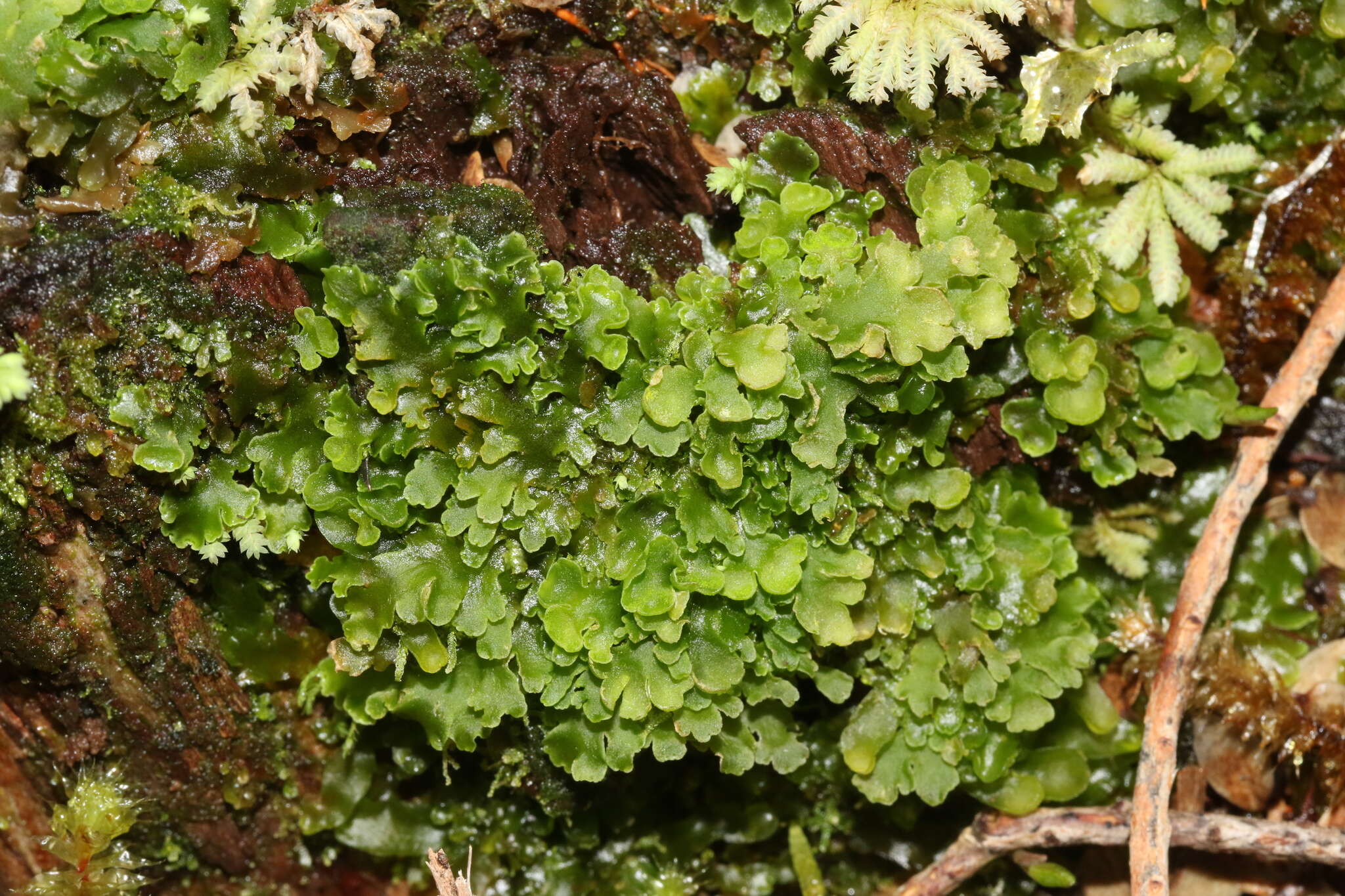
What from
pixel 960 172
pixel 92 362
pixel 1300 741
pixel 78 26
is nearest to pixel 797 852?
pixel 1300 741

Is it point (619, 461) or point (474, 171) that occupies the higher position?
point (474, 171)

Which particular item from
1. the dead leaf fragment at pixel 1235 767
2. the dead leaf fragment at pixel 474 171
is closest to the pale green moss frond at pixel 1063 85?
the dead leaf fragment at pixel 474 171

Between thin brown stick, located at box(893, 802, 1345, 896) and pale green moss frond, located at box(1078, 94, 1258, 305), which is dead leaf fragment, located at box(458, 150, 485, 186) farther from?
thin brown stick, located at box(893, 802, 1345, 896)

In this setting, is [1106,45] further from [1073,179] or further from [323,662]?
[323,662]

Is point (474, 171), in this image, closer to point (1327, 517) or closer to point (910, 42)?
point (910, 42)

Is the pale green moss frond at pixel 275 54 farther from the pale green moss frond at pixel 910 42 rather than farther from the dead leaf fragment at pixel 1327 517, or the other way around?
the dead leaf fragment at pixel 1327 517

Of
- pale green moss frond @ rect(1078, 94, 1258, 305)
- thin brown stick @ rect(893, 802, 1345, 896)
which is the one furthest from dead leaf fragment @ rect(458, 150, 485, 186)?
thin brown stick @ rect(893, 802, 1345, 896)

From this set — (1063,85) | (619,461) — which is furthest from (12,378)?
(1063,85)

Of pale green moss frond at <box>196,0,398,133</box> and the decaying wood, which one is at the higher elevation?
pale green moss frond at <box>196,0,398,133</box>
